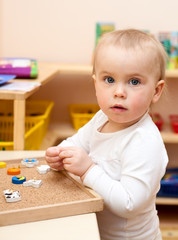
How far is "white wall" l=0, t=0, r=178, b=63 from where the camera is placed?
96.4 inches

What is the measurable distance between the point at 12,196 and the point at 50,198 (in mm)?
78

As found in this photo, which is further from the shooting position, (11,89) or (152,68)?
(11,89)

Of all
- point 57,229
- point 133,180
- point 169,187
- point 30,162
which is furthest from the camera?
point 169,187

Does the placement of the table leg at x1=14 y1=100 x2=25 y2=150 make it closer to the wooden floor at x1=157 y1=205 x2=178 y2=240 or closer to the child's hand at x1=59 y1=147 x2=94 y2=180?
the child's hand at x1=59 y1=147 x2=94 y2=180

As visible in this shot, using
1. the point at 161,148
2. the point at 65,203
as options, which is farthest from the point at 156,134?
the point at 65,203

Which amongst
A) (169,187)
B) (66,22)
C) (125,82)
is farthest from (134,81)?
(66,22)

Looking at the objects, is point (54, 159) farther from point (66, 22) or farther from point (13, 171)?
point (66, 22)

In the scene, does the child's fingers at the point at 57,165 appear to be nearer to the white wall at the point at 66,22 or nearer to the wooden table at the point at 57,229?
the wooden table at the point at 57,229

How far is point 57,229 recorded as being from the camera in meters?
0.72

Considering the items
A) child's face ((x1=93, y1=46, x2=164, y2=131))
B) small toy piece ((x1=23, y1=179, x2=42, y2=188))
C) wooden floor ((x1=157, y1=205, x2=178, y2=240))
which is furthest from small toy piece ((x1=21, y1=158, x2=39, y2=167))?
wooden floor ((x1=157, y1=205, x2=178, y2=240))

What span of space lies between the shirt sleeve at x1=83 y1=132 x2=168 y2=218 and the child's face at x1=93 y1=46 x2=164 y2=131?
0.07m

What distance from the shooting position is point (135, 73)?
0.87 metres

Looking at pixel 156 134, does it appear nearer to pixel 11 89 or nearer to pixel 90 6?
pixel 11 89

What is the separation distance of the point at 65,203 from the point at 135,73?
0.32 metres
